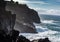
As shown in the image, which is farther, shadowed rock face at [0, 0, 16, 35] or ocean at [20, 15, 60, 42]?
ocean at [20, 15, 60, 42]

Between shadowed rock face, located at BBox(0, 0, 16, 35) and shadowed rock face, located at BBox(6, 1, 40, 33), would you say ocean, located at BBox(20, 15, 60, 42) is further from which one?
shadowed rock face, located at BBox(0, 0, 16, 35)

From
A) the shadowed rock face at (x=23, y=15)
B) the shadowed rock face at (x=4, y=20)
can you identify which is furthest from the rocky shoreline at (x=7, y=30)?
the shadowed rock face at (x=23, y=15)

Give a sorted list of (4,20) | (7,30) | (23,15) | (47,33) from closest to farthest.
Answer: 1. (7,30)
2. (4,20)
3. (47,33)
4. (23,15)

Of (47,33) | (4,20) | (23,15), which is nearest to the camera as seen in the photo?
(4,20)

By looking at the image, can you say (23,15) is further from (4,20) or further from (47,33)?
(4,20)

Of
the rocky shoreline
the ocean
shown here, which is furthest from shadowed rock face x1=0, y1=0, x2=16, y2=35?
the ocean

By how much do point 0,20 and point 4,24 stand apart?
2.31 ft

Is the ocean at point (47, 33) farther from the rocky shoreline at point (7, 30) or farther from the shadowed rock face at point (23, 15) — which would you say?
the rocky shoreline at point (7, 30)

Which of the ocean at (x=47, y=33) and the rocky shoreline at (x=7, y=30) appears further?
the ocean at (x=47, y=33)

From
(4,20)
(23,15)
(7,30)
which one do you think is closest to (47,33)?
(23,15)

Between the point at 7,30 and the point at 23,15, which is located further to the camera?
the point at 23,15

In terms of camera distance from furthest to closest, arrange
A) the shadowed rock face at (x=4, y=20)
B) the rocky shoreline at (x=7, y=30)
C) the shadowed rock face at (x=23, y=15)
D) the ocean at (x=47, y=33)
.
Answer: the shadowed rock face at (x=23, y=15) < the ocean at (x=47, y=33) < the shadowed rock face at (x=4, y=20) < the rocky shoreline at (x=7, y=30)

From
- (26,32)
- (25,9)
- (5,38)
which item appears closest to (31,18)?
(25,9)

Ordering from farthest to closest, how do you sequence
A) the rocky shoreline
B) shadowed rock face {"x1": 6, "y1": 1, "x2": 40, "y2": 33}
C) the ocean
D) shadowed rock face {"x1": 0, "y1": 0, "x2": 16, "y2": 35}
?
shadowed rock face {"x1": 6, "y1": 1, "x2": 40, "y2": 33} → the ocean → shadowed rock face {"x1": 0, "y1": 0, "x2": 16, "y2": 35} → the rocky shoreline
